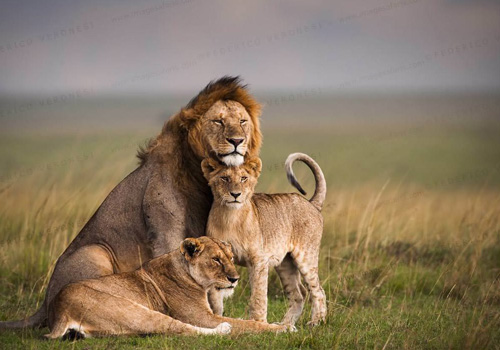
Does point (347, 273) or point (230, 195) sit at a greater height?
point (230, 195)

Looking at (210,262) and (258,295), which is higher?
(210,262)

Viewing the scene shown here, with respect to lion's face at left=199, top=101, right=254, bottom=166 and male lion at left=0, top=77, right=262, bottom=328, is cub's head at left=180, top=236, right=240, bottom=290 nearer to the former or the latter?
male lion at left=0, top=77, right=262, bottom=328

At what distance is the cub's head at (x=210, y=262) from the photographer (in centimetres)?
670

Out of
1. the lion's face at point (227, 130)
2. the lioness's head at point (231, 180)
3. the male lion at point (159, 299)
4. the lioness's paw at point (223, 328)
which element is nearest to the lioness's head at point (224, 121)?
the lion's face at point (227, 130)

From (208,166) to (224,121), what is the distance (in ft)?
1.59

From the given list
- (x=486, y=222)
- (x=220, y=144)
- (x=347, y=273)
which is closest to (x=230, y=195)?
(x=220, y=144)

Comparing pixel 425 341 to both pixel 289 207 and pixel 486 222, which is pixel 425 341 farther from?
pixel 486 222

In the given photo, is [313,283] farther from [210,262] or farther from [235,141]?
[235,141]

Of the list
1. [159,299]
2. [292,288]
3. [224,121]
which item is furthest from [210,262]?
[224,121]

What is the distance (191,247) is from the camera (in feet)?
22.1

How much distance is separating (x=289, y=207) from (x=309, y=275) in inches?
24.1

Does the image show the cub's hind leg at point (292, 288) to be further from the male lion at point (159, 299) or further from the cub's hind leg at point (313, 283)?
the male lion at point (159, 299)

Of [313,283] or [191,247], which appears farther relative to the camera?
[313,283]

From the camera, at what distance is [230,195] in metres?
6.98
